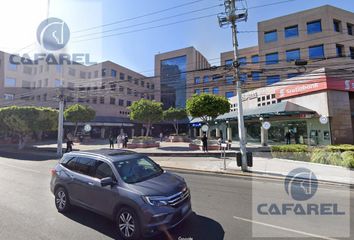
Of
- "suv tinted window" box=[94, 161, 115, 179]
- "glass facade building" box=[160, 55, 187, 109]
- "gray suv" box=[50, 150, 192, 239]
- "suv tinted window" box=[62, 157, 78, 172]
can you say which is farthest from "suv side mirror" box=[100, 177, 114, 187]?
"glass facade building" box=[160, 55, 187, 109]

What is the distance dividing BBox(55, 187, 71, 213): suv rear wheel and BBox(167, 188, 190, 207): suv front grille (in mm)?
3103

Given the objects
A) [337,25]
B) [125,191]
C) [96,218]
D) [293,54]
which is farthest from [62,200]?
[337,25]

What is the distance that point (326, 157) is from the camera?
42.7 ft

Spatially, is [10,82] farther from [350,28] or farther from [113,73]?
[350,28]

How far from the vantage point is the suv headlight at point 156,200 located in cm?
423

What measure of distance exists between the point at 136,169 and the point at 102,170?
797 millimetres

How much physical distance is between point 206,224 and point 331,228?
9.22 ft

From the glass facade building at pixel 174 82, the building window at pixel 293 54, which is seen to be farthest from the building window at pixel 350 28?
the glass facade building at pixel 174 82

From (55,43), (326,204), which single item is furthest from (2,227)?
(55,43)

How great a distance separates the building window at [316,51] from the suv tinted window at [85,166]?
123 feet

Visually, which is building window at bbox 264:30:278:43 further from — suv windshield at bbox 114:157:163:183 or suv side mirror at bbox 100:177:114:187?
suv side mirror at bbox 100:177:114:187

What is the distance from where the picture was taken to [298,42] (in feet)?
113

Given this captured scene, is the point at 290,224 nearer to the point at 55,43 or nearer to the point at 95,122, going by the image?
the point at 55,43

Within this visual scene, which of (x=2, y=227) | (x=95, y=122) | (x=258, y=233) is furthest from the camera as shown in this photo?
(x=95, y=122)
